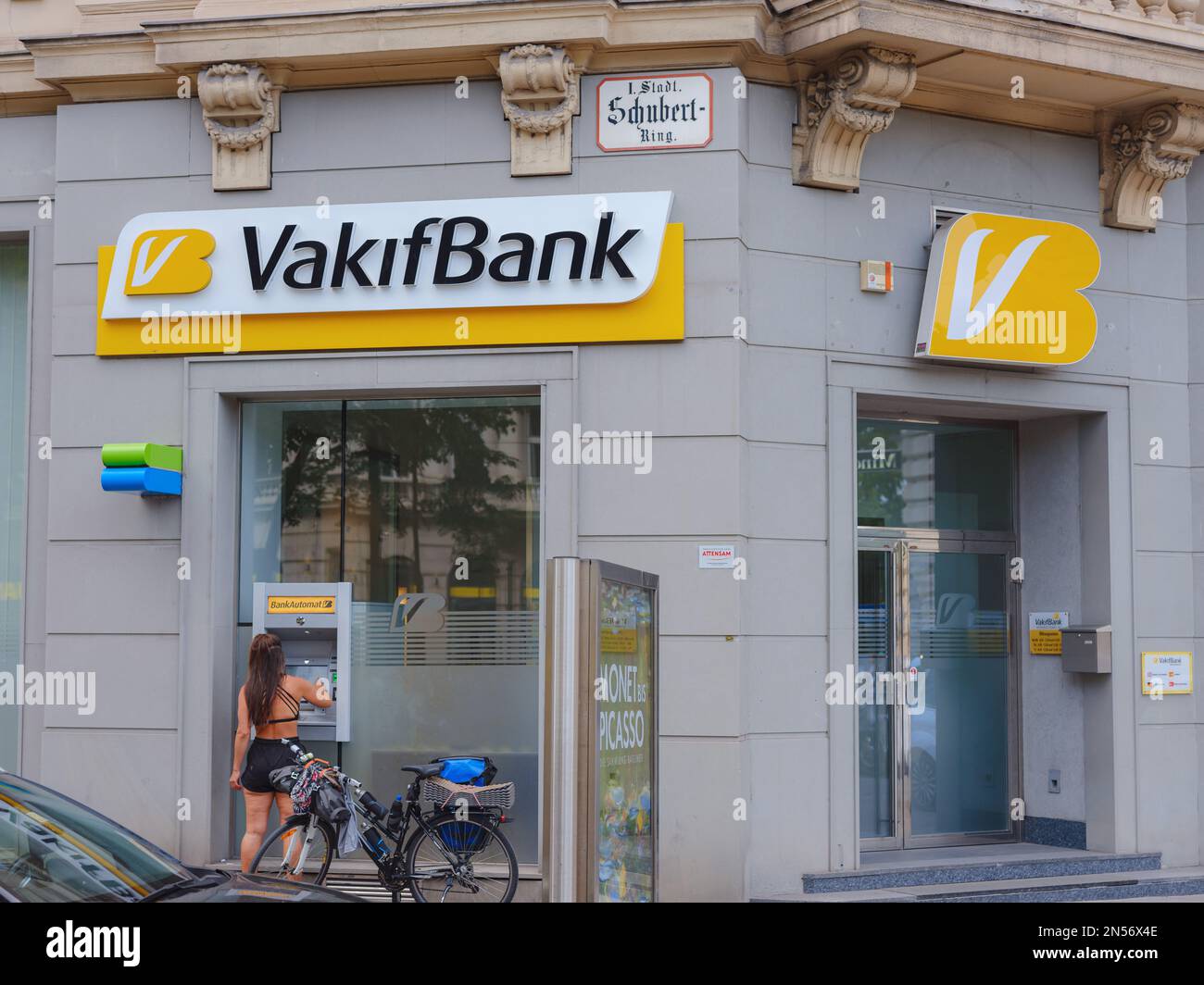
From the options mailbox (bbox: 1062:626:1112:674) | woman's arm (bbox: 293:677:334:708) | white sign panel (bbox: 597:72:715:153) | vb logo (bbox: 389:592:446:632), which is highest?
white sign panel (bbox: 597:72:715:153)

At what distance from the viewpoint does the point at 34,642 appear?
9.65 m

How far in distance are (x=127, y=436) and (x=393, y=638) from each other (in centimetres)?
232

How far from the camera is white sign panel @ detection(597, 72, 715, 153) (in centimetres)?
893

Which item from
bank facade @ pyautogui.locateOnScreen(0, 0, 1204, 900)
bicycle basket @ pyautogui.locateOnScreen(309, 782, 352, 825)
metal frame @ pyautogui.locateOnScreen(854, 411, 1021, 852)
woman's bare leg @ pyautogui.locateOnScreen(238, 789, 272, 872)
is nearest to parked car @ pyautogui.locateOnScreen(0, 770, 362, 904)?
bicycle basket @ pyautogui.locateOnScreen(309, 782, 352, 825)

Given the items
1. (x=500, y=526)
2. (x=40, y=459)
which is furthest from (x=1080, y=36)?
(x=40, y=459)

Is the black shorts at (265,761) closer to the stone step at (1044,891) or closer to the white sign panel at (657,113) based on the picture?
the stone step at (1044,891)

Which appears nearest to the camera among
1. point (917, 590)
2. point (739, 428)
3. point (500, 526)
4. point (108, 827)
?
point (108, 827)

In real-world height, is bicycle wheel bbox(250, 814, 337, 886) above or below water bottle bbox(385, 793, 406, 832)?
below

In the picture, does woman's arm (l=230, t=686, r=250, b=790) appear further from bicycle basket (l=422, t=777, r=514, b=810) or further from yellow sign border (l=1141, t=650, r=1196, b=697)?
yellow sign border (l=1141, t=650, r=1196, b=697)

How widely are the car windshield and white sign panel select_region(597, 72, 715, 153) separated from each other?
5.61 m

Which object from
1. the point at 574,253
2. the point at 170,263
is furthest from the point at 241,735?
the point at 574,253

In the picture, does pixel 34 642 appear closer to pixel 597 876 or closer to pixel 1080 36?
pixel 597 876

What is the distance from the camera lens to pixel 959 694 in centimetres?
1045

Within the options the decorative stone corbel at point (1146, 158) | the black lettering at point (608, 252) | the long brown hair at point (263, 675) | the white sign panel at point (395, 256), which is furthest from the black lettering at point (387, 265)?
the decorative stone corbel at point (1146, 158)
